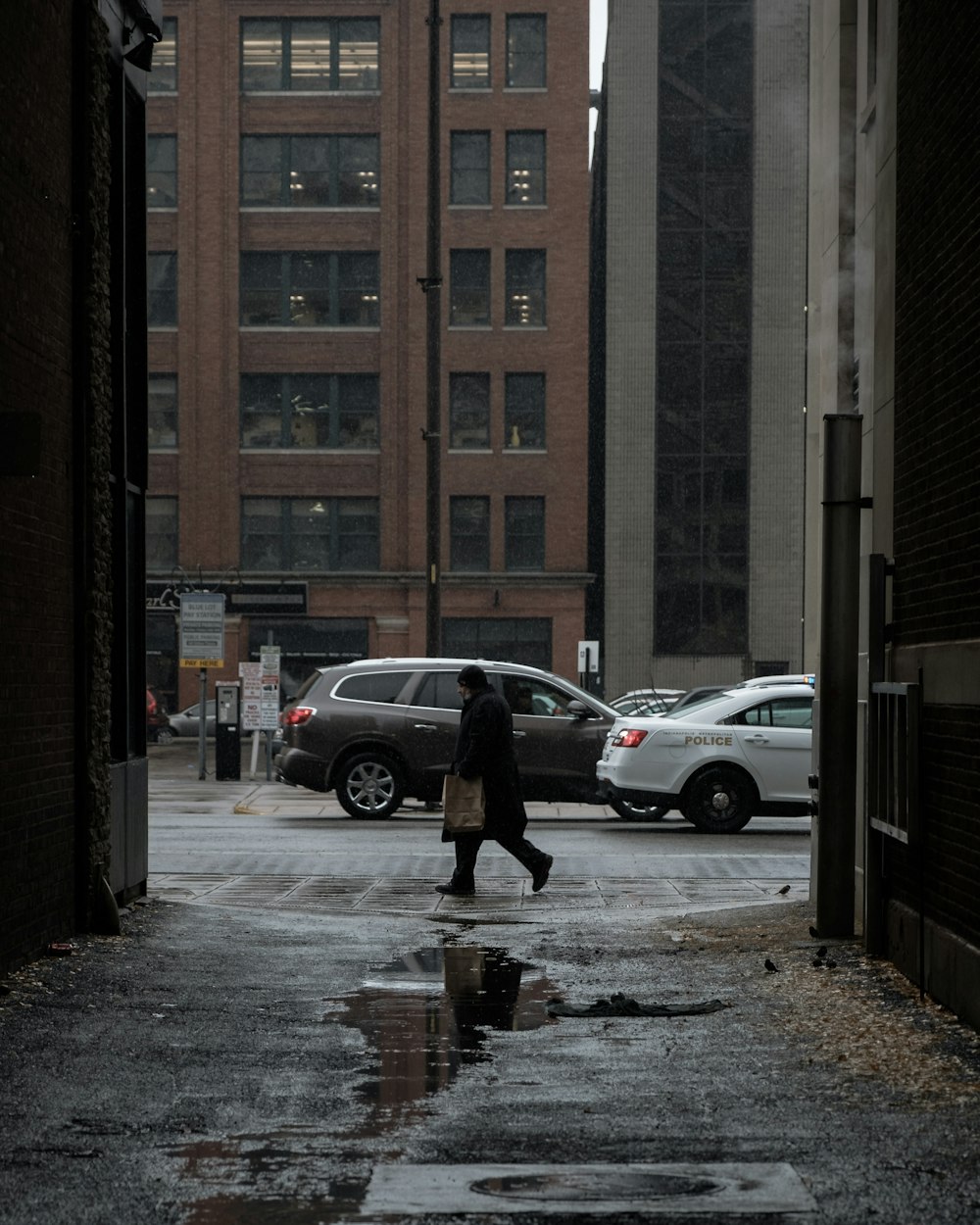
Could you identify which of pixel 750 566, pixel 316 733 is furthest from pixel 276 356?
pixel 316 733

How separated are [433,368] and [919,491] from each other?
19.9 meters

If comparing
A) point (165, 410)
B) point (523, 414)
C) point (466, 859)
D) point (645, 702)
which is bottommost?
point (466, 859)

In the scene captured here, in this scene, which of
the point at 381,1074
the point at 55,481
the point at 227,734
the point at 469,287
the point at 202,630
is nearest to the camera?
the point at 381,1074

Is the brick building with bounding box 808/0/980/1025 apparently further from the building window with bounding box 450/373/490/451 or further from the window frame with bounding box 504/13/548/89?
the window frame with bounding box 504/13/548/89

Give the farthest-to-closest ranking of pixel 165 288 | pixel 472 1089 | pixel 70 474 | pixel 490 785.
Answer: pixel 165 288 < pixel 490 785 < pixel 70 474 < pixel 472 1089

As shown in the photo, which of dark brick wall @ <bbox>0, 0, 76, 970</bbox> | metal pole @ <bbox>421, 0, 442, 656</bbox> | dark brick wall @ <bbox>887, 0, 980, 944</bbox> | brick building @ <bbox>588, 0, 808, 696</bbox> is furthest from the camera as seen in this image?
brick building @ <bbox>588, 0, 808, 696</bbox>

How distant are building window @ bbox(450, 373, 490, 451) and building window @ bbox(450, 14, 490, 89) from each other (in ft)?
27.1

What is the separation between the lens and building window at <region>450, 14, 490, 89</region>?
5172 centimetres

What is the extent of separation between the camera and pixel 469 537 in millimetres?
51688

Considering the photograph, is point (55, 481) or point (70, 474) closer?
point (55, 481)

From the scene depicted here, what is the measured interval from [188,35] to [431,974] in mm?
46688

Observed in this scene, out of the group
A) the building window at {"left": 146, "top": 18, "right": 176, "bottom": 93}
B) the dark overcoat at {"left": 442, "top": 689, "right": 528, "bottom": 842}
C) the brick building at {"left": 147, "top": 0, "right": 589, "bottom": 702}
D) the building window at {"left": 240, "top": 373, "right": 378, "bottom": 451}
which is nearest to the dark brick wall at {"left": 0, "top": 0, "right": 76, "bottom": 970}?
the dark overcoat at {"left": 442, "top": 689, "right": 528, "bottom": 842}

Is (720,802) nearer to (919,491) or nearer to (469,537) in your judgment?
(919,491)

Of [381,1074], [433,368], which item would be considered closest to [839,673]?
[381,1074]
